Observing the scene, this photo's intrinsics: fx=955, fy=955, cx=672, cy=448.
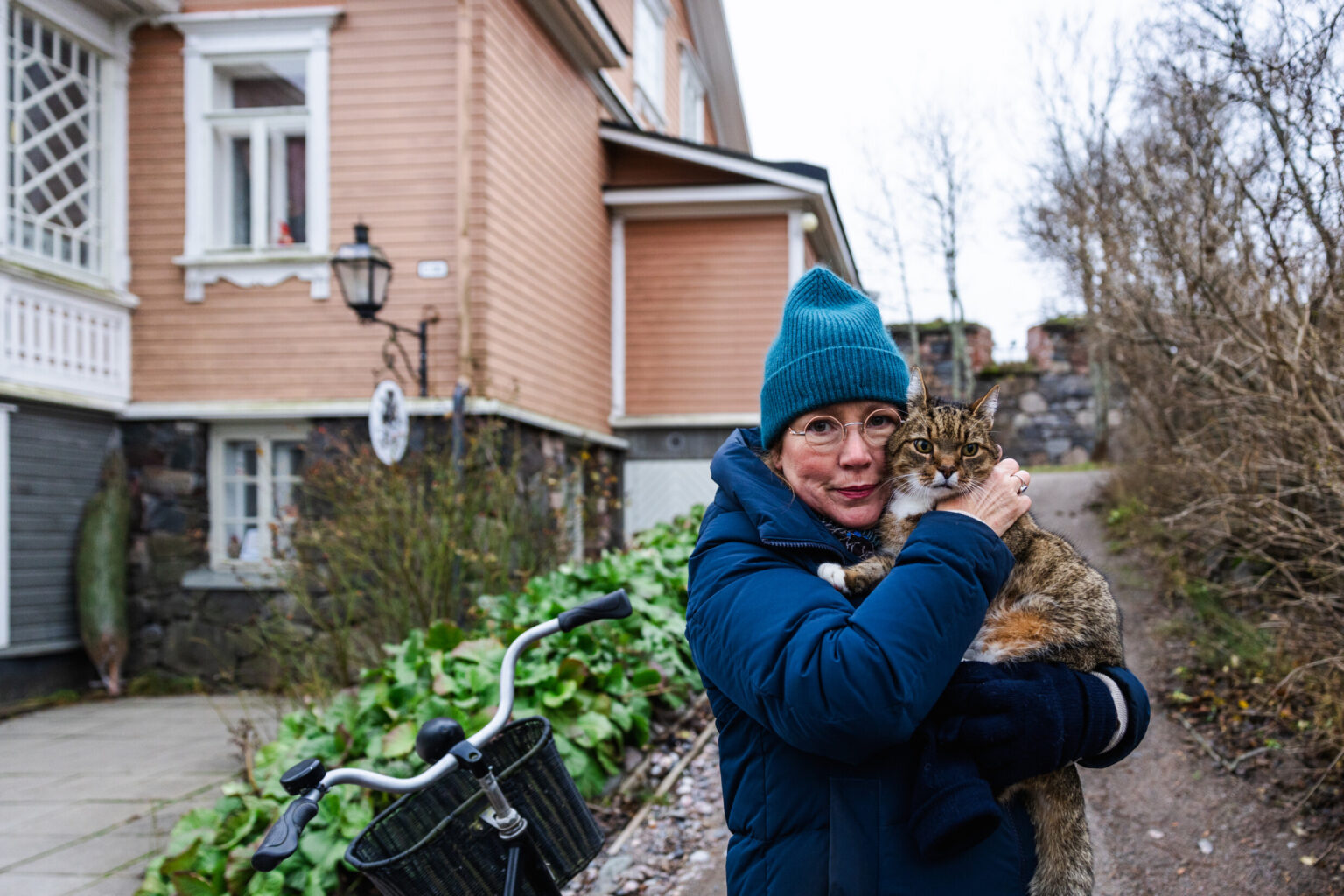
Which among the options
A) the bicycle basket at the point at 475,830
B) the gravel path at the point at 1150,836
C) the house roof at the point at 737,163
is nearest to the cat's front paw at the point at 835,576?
the bicycle basket at the point at 475,830

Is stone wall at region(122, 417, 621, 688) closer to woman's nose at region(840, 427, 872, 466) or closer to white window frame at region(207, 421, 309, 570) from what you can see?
white window frame at region(207, 421, 309, 570)

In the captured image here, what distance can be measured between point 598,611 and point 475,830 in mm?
631

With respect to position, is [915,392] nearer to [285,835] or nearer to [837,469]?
[837,469]

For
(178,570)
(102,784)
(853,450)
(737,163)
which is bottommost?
(102,784)

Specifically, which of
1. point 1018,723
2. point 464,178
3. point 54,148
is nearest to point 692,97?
point 464,178

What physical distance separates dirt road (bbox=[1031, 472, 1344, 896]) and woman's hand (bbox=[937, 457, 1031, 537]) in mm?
1760

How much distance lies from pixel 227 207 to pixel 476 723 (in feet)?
24.8

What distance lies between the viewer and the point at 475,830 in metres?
2.45

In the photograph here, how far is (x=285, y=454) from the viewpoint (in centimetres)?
998

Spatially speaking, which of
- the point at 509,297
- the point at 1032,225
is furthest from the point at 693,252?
the point at 1032,225

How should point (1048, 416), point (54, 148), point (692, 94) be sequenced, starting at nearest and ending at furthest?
point (54, 148) → point (1048, 416) → point (692, 94)

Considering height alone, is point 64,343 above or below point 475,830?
above

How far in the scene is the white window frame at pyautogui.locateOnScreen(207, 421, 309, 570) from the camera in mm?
9812

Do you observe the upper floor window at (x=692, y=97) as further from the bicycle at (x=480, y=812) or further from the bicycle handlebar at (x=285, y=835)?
the bicycle handlebar at (x=285, y=835)
